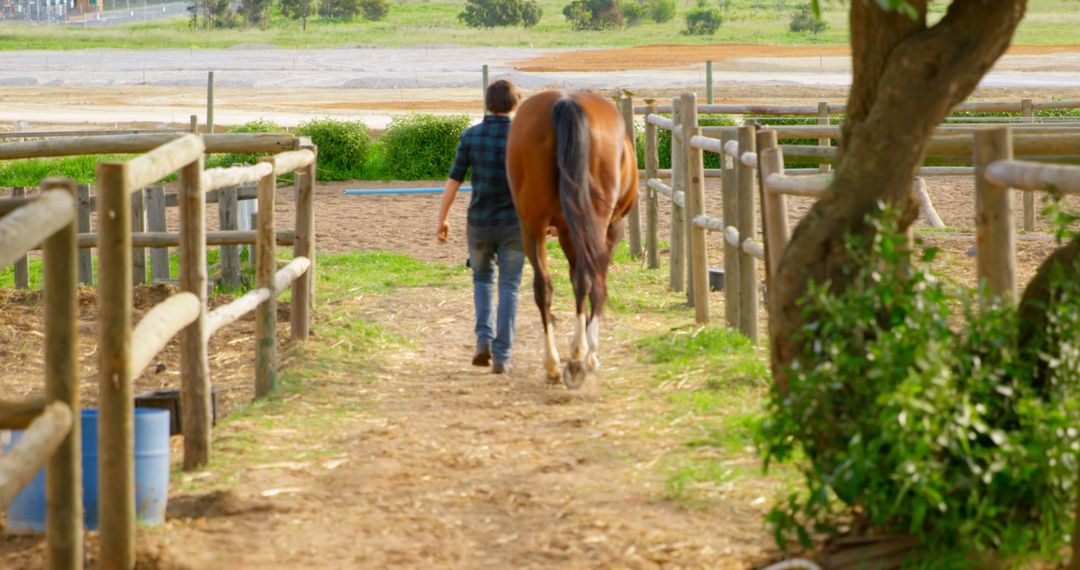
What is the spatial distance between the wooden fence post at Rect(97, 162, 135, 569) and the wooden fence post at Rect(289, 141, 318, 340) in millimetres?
3513

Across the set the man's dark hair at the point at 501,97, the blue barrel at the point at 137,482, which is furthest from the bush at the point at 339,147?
the blue barrel at the point at 137,482

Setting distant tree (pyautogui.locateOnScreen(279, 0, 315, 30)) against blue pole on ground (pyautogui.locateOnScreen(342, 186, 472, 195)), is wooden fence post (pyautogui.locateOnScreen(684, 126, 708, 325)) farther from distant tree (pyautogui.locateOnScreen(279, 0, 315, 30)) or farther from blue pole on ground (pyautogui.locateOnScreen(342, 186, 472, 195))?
distant tree (pyautogui.locateOnScreen(279, 0, 315, 30))

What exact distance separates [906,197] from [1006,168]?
0.27m

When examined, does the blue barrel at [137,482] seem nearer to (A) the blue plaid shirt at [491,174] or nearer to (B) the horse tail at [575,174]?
(B) the horse tail at [575,174]

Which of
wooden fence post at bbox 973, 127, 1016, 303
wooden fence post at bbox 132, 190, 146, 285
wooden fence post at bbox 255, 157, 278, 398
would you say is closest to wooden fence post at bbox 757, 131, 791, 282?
wooden fence post at bbox 973, 127, 1016, 303

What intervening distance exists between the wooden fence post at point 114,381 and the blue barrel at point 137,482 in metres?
0.27

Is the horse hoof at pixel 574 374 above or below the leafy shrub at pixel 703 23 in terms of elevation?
below

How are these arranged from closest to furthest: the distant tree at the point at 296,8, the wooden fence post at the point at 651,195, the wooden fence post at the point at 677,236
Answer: the wooden fence post at the point at 677,236
the wooden fence post at the point at 651,195
the distant tree at the point at 296,8

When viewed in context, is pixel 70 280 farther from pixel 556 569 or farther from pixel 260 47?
pixel 260 47

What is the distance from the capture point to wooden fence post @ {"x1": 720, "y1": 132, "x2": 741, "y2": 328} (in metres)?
7.32

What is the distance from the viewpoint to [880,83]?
134 inches

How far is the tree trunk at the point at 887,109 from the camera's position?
3307 mm

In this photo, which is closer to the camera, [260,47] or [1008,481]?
[1008,481]

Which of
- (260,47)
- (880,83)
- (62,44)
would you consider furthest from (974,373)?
(62,44)
